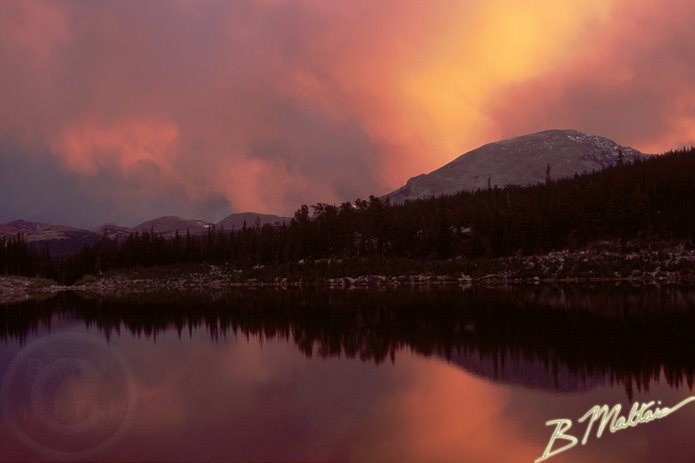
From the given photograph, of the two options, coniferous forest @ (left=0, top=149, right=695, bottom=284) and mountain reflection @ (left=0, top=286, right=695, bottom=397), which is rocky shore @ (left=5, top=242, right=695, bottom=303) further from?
mountain reflection @ (left=0, top=286, right=695, bottom=397)

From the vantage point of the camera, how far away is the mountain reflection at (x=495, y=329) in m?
22.6

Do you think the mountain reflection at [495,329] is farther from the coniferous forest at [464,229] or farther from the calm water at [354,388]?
the coniferous forest at [464,229]

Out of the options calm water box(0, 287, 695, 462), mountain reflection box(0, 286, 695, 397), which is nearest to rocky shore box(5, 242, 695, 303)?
mountain reflection box(0, 286, 695, 397)

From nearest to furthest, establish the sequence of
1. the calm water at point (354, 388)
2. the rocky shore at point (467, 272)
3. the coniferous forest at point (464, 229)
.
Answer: the calm water at point (354, 388)
the rocky shore at point (467, 272)
the coniferous forest at point (464, 229)

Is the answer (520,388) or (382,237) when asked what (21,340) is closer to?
(520,388)

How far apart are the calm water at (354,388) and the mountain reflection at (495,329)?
155 mm

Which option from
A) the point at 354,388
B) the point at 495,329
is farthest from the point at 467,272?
the point at 354,388

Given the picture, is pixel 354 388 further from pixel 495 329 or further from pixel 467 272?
pixel 467 272

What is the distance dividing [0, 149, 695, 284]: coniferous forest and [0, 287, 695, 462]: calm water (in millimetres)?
70967

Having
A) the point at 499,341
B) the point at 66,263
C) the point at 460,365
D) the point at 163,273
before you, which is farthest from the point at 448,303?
the point at 66,263

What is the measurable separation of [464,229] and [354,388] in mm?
119121

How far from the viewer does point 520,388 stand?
66.5 ft

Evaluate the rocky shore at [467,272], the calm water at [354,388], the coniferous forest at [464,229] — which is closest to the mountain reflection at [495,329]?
the calm water at [354,388]

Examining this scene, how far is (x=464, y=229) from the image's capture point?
13738 centimetres
